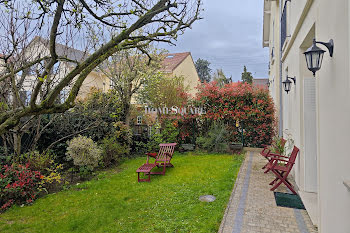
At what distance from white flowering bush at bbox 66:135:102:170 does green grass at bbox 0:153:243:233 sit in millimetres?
631

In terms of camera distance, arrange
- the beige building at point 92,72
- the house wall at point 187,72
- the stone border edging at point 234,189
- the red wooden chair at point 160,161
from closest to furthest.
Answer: the stone border edging at point 234,189 < the beige building at point 92,72 < the red wooden chair at point 160,161 < the house wall at point 187,72

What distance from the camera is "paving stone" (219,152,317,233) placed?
11.8 feet

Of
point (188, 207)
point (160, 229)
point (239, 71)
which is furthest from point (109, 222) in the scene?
point (239, 71)

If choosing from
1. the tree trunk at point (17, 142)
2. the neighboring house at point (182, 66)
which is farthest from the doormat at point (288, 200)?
the neighboring house at point (182, 66)

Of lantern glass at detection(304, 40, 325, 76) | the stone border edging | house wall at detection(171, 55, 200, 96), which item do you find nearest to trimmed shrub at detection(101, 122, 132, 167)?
the stone border edging

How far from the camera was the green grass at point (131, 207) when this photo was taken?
3902mm

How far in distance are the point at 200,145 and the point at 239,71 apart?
102 feet

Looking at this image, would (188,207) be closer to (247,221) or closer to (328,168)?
(247,221)

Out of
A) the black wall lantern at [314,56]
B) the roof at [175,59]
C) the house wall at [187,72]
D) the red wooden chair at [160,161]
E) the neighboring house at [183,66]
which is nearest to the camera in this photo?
the black wall lantern at [314,56]

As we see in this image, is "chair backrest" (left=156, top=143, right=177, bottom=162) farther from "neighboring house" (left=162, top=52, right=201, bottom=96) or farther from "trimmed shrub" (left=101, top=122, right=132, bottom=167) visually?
"neighboring house" (left=162, top=52, right=201, bottom=96)

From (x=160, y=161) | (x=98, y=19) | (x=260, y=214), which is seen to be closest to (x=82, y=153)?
(x=160, y=161)

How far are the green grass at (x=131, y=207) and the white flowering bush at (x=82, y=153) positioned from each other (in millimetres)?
631

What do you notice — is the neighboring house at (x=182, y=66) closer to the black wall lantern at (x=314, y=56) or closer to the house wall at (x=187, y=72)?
the house wall at (x=187, y=72)

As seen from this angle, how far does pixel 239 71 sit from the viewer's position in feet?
128
